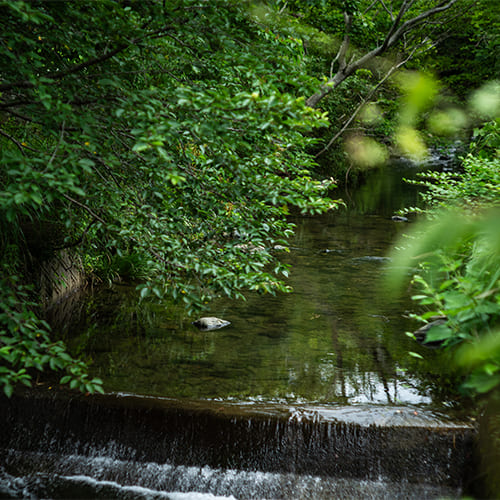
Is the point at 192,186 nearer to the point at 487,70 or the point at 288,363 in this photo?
the point at 288,363

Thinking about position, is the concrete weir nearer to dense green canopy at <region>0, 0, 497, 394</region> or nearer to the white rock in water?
dense green canopy at <region>0, 0, 497, 394</region>

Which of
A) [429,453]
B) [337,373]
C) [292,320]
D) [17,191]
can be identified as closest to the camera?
[17,191]

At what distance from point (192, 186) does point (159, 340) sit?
2.31 metres

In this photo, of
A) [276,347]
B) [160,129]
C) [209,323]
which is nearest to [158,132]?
[160,129]

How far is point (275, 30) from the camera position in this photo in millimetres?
3846

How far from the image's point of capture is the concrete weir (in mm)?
3518

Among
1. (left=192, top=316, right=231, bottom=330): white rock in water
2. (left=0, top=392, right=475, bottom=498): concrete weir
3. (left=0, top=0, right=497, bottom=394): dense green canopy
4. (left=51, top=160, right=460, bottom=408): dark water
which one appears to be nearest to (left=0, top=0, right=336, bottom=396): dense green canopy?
(left=0, top=0, right=497, bottom=394): dense green canopy

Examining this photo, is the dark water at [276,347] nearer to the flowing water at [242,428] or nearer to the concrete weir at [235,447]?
the flowing water at [242,428]

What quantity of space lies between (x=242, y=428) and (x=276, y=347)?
150cm

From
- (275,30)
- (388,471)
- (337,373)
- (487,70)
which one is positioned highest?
(487,70)

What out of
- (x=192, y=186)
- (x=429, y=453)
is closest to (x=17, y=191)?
(x=192, y=186)

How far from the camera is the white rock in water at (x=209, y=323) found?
18.4 feet

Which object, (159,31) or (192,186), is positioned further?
(192,186)

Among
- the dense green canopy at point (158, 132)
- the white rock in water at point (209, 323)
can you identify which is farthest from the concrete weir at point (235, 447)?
the white rock in water at point (209, 323)
